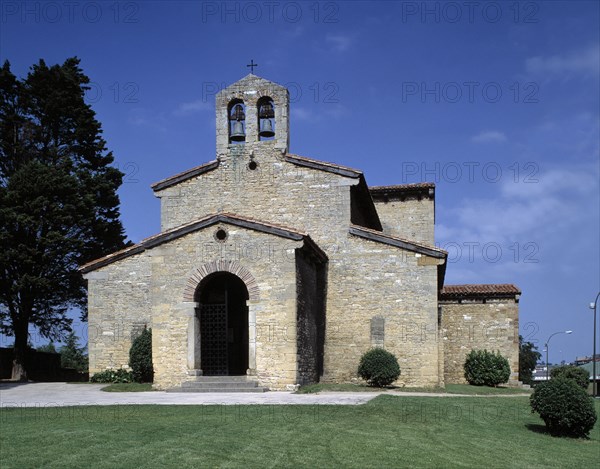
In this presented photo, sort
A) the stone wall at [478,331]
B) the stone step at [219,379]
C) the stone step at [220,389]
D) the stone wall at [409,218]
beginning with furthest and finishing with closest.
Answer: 1. the stone wall at [409,218]
2. the stone wall at [478,331]
3. the stone step at [219,379]
4. the stone step at [220,389]

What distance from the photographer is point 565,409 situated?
48.6 ft

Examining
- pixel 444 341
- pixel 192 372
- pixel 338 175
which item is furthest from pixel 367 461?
pixel 444 341

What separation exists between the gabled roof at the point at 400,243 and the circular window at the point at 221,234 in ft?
17.5

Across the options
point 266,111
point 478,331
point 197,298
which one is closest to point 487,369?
point 478,331

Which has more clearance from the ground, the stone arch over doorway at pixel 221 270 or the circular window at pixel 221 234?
the circular window at pixel 221 234

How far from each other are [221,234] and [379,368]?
22.5ft

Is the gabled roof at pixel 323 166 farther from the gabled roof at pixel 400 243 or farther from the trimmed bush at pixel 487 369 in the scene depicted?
the trimmed bush at pixel 487 369

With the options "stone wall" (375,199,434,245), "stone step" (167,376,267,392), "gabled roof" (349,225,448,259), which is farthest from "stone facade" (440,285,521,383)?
"stone step" (167,376,267,392)

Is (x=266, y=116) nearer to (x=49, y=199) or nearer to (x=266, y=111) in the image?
(x=266, y=111)

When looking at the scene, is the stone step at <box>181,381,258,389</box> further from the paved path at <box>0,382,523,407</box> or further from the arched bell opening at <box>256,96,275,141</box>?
the arched bell opening at <box>256,96,275,141</box>

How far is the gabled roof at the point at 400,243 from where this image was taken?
22484mm

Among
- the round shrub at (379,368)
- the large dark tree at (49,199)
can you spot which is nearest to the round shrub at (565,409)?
the round shrub at (379,368)

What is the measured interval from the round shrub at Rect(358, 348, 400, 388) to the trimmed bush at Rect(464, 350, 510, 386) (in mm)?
6780

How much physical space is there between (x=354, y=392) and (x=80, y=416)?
8.68 meters
